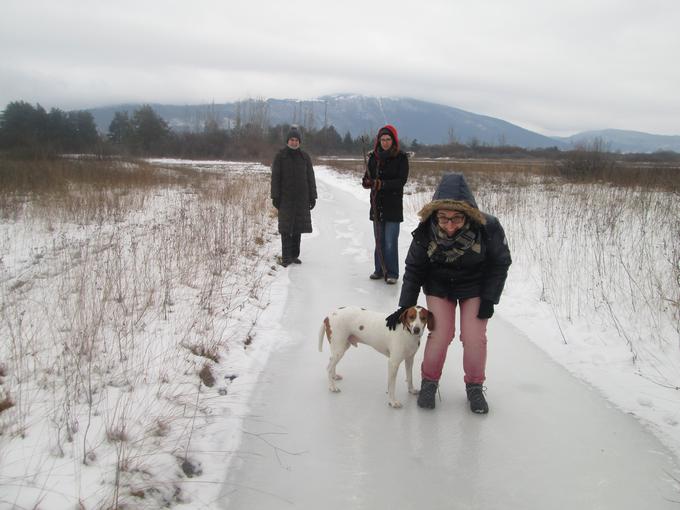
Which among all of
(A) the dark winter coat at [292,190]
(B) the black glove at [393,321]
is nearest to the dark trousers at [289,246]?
(A) the dark winter coat at [292,190]

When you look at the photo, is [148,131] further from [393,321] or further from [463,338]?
[463,338]

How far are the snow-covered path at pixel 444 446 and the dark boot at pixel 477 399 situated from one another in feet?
0.18

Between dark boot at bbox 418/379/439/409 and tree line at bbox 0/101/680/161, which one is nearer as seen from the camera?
dark boot at bbox 418/379/439/409

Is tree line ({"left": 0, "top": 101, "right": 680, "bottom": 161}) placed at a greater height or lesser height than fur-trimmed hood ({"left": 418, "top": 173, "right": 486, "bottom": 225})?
greater

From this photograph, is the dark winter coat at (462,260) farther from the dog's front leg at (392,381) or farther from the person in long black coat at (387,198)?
the person in long black coat at (387,198)

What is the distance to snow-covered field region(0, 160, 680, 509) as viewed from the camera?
7.84 ft

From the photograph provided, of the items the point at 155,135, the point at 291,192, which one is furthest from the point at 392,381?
the point at 155,135

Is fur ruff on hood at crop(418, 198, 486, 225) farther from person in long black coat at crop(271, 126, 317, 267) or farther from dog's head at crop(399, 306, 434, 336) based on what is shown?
person in long black coat at crop(271, 126, 317, 267)

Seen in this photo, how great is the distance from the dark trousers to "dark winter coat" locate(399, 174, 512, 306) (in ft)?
13.6

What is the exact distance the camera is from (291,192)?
7309mm

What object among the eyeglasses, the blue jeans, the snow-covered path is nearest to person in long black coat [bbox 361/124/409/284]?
the blue jeans

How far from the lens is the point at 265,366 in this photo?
12.9 ft

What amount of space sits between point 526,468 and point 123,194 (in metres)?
13.7

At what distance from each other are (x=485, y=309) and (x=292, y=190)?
4.72m
